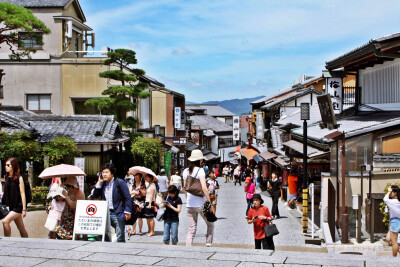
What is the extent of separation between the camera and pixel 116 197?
9430mm

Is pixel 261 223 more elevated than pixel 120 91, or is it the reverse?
pixel 120 91

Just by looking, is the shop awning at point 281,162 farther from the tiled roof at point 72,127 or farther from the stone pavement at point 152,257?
the stone pavement at point 152,257

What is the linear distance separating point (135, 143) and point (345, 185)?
20.1 meters

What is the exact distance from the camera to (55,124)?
27.0 m

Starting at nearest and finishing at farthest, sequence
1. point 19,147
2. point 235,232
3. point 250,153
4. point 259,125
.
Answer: point 235,232
point 19,147
point 259,125
point 250,153

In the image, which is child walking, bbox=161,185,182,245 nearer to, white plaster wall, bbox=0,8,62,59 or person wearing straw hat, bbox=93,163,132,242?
person wearing straw hat, bbox=93,163,132,242

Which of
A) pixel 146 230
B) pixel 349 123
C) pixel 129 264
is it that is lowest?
pixel 146 230

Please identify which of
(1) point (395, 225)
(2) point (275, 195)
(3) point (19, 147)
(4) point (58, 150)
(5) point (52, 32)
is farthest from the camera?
(5) point (52, 32)

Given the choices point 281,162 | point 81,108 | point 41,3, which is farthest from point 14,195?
point 41,3

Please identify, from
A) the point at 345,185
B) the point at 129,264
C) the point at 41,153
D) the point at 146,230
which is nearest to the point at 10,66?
the point at 41,153

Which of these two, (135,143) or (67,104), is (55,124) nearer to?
(135,143)

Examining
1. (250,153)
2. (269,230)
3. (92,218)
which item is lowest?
(250,153)

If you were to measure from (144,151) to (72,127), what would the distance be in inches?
254

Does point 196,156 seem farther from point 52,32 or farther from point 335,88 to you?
point 52,32
